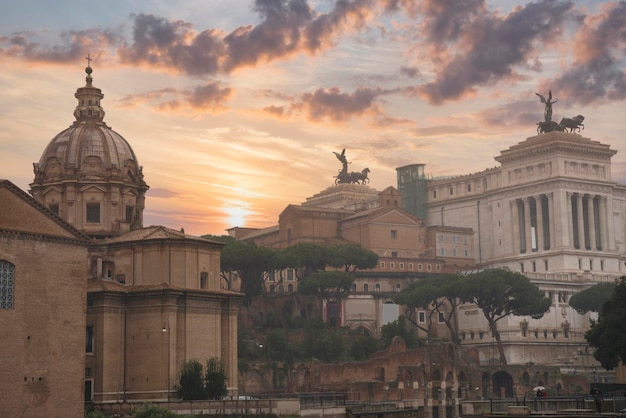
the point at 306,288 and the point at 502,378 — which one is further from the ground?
the point at 306,288

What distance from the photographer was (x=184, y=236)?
7412cm

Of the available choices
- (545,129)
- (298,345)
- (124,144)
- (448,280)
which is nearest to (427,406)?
(298,345)

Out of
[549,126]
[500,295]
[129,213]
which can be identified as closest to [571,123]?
[549,126]

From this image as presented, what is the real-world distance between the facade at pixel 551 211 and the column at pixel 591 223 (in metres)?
0.11

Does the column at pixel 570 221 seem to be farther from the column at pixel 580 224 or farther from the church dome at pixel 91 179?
the church dome at pixel 91 179

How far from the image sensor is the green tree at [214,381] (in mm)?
67250

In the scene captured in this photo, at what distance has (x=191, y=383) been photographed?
220ft

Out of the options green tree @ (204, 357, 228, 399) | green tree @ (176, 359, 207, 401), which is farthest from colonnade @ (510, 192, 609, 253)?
green tree @ (176, 359, 207, 401)

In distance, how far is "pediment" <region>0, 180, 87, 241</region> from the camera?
60938 mm

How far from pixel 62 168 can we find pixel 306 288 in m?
32.0

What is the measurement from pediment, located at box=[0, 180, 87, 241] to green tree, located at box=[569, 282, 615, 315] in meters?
65.0

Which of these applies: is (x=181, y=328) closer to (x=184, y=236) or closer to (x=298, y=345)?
(x=184, y=236)

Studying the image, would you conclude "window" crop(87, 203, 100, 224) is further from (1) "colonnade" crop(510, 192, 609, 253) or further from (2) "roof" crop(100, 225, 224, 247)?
(1) "colonnade" crop(510, 192, 609, 253)

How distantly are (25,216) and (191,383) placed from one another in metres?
13.4
